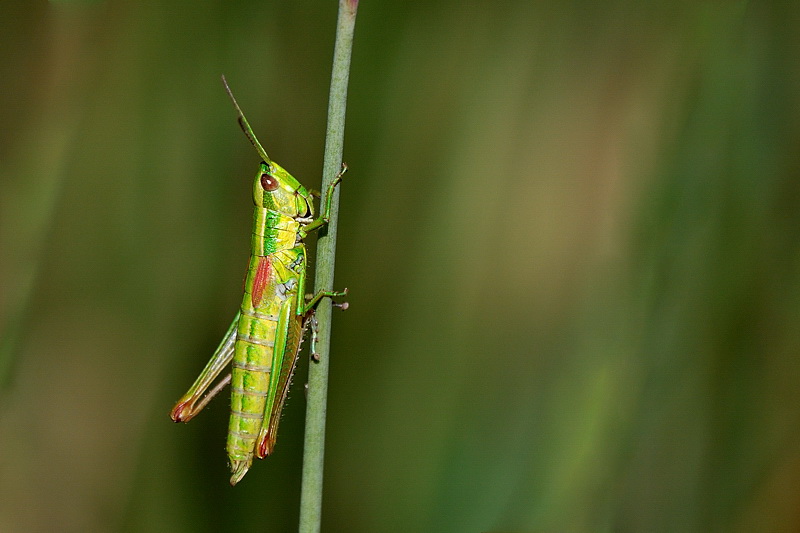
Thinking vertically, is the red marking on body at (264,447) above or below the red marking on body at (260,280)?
below

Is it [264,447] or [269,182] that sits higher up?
[269,182]

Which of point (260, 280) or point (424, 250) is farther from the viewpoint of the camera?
point (424, 250)

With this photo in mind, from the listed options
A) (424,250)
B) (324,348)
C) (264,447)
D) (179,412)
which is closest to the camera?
(324,348)

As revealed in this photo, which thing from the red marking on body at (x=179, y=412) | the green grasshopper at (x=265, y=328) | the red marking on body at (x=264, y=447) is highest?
the green grasshopper at (x=265, y=328)

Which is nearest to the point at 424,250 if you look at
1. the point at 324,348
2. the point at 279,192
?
the point at 279,192

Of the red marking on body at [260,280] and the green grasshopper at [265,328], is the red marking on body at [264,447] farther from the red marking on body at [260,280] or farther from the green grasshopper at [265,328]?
the red marking on body at [260,280]

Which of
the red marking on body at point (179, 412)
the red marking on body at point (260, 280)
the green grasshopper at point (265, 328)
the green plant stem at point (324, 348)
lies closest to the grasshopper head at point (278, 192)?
the green grasshopper at point (265, 328)

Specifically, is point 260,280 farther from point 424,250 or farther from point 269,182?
point 424,250
